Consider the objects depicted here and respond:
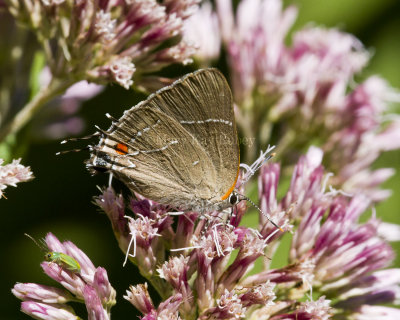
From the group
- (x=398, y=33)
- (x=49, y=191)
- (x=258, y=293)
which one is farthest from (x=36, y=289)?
(x=398, y=33)

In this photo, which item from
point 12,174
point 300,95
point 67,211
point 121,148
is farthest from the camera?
point 67,211

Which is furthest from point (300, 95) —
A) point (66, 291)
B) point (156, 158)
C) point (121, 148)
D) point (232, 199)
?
point (66, 291)

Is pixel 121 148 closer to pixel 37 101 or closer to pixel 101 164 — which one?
pixel 101 164

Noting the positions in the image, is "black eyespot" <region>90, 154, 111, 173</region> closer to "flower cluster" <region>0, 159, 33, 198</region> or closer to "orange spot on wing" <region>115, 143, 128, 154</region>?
"orange spot on wing" <region>115, 143, 128, 154</region>

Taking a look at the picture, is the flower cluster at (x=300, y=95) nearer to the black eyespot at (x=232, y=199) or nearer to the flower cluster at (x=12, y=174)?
the black eyespot at (x=232, y=199)

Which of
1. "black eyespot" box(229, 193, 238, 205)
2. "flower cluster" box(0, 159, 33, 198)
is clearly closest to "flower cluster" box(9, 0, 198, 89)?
"flower cluster" box(0, 159, 33, 198)

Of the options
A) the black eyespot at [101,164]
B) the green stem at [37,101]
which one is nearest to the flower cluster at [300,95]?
the green stem at [37,101]

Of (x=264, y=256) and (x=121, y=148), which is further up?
(x=121, y=148)
